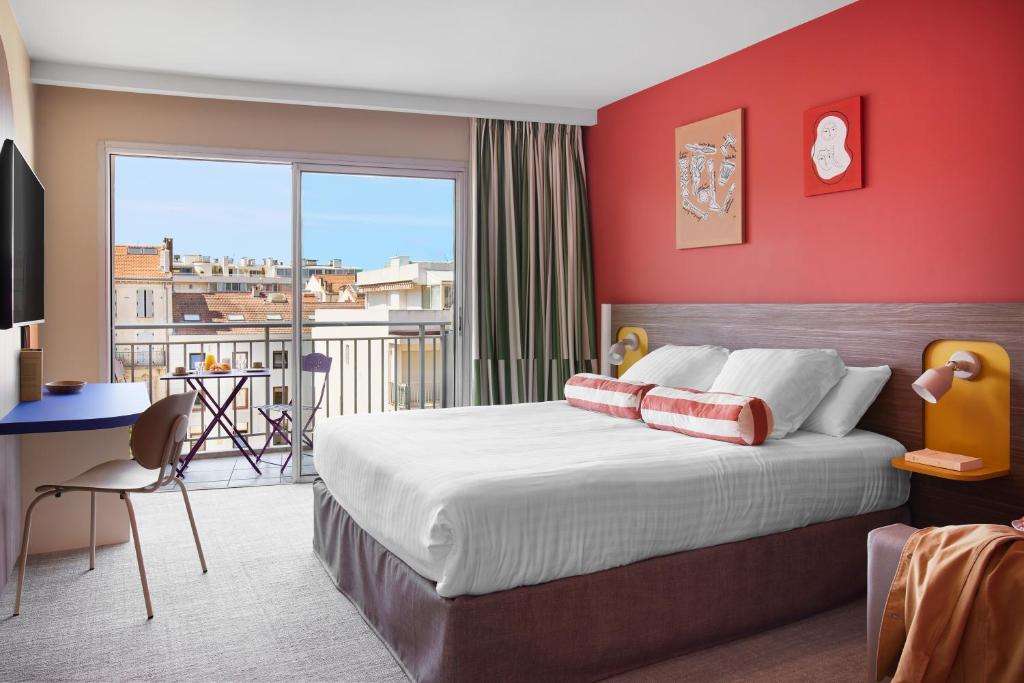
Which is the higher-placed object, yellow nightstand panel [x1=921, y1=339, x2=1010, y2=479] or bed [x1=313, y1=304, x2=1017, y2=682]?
yellow nightstand panel [x1=921, y1=339, x2=1010, y2=479]

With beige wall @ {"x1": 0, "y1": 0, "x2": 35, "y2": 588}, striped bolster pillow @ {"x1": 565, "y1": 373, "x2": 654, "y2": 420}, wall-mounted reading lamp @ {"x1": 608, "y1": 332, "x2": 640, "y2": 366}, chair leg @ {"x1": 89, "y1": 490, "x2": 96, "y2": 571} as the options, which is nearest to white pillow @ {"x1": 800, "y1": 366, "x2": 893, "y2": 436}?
striped bolster pillow @ {"x1": 565, "y1": 373, "x2": 654, "y2": 420}

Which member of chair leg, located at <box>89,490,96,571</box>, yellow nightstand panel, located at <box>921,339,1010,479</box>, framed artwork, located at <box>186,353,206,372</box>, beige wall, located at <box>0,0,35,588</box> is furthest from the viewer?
framed artwork, located at <box>186,353,206,372</box>

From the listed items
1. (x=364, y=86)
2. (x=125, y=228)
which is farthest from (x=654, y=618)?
(x=125, y=228)

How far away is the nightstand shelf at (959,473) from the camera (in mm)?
2632

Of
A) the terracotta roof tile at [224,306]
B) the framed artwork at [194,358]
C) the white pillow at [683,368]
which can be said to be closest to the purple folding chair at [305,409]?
the framed artwork at [194,358]

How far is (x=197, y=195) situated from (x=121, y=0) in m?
3.42

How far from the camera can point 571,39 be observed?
3.78 metres

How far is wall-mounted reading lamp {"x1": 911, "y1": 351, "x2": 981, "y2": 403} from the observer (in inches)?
104

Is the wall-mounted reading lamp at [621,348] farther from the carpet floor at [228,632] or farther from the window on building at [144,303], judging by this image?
the window on building at [144,303]

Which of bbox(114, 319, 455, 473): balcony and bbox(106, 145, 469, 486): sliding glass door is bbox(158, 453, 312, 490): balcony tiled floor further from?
bbox(114, 319, 455, 473): balcony

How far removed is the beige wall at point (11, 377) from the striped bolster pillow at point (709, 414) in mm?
2558

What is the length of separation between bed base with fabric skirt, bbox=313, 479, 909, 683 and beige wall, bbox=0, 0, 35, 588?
1.31 metres

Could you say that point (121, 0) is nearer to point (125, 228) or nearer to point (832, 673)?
point (125, 228)

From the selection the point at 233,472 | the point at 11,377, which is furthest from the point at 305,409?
the point at 11,377
